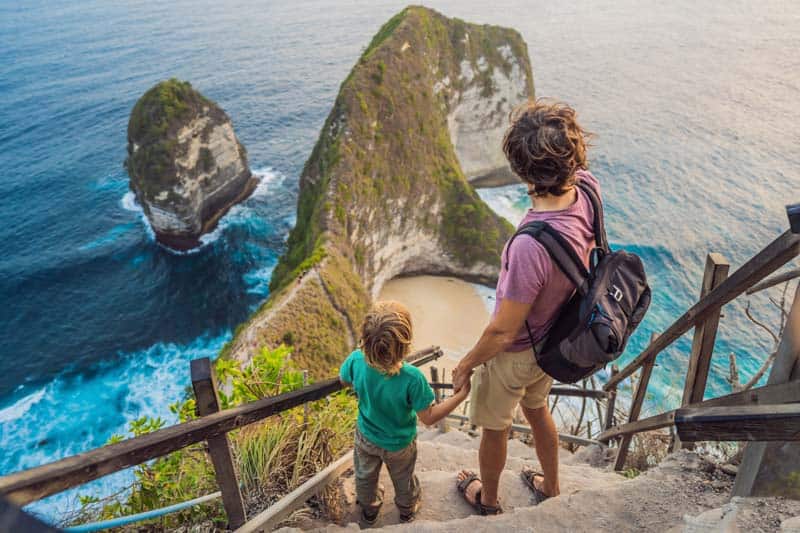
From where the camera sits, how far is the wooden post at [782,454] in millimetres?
2211

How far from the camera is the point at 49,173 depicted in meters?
39.2

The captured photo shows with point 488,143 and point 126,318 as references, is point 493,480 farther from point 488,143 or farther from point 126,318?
point 488,143

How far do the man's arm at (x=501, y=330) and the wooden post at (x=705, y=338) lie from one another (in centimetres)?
126

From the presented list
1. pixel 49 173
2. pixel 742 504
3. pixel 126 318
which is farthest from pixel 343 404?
pixel 49 173

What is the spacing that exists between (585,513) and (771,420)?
1.82 metres

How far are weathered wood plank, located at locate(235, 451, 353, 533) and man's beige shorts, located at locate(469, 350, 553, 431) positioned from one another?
1.16m

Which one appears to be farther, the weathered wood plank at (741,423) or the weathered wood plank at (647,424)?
the weathered wood plank at (647,424)

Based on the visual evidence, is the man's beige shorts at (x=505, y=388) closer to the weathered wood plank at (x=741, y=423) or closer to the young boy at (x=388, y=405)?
the young boy at (x=388, y=405)

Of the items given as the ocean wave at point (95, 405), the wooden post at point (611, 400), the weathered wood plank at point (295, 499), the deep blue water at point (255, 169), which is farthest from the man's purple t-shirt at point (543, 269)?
the ocean wave at point (95, 405)

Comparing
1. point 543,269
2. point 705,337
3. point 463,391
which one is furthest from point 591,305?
point 705,337

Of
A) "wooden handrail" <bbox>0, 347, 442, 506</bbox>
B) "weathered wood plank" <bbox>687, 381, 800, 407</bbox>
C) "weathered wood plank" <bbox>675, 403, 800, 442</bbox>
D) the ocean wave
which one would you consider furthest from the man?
the ocean wave

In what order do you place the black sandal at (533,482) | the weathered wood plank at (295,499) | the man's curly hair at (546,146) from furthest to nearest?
the black sandal at (533,482) → the weathered wood plank at (295,499) → the man's curly hair at (546,146)

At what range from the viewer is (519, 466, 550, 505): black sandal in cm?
371

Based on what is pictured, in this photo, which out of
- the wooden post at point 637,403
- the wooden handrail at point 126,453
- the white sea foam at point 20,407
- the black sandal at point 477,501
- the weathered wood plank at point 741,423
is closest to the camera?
the weathered wood plank at point 741,423
